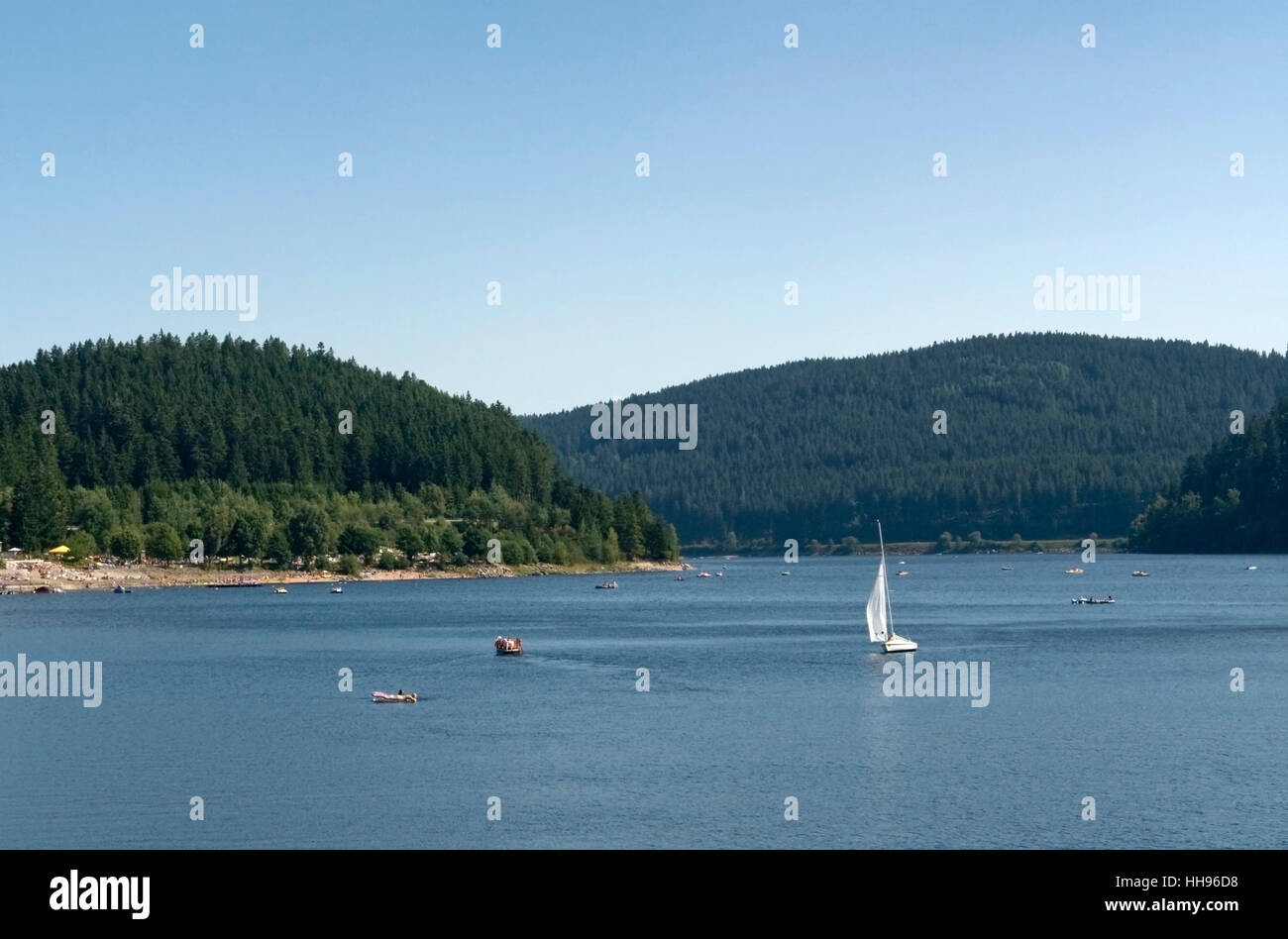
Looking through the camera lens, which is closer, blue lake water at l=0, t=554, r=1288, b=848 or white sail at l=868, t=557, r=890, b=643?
blue lake water at l=0, t=554, r=1288, b=848

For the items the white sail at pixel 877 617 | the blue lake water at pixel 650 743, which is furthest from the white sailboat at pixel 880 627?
the blue lake water at pixel 650 743

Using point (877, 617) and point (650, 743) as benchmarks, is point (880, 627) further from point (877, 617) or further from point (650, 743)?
point (650, 743)

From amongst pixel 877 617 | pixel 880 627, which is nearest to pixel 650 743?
pixel 877 617

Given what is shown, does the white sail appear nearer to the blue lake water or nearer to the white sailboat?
the white sailboat

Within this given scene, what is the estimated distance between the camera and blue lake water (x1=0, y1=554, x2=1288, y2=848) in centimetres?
4709

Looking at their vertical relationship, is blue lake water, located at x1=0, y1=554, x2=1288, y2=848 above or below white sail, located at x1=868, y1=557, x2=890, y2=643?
below

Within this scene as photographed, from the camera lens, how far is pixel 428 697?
272ft

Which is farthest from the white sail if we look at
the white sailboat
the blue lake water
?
the blue lake water

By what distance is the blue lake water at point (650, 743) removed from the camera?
155 ft

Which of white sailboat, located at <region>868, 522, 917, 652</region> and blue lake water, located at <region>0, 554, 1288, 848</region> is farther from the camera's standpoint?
white sailboat, located at <region>868, 522, 917, 652</region>

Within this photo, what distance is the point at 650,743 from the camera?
2525 inches

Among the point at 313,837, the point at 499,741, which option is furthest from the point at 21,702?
the point at 313,837

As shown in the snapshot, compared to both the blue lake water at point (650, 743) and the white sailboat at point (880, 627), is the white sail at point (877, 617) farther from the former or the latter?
the blue lake water at point (650, 743)
